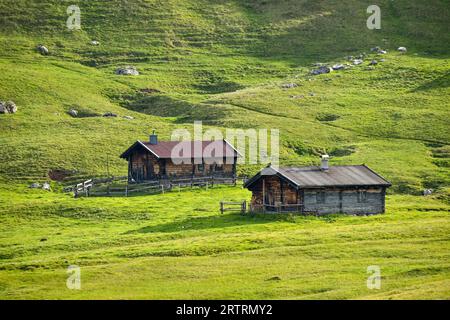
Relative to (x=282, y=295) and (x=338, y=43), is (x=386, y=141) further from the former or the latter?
(x=282, y=295)

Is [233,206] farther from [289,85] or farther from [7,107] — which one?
[289,85]

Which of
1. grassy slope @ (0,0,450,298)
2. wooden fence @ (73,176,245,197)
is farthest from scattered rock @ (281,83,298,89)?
wooden fence @ (73,176,245,197)

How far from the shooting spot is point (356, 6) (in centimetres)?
19312

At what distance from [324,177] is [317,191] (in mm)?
2073

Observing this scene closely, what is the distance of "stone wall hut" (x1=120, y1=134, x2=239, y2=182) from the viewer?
10431 cm

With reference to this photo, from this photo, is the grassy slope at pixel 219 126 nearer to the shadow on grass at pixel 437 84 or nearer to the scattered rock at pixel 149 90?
the shadow on grass at pixel 437 84

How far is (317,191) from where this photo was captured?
271 feet

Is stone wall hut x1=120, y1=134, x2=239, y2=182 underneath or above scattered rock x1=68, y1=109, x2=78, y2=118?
underneath

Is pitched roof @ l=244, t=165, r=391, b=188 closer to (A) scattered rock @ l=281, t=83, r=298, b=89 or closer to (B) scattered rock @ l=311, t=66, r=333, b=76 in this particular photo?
(A) scattered rock @ l=281, t=83, r=298, b=89

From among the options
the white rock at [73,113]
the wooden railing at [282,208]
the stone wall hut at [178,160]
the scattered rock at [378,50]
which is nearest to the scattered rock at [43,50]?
the white rock at [73,113]

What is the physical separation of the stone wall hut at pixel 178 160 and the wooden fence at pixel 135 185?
129 cm

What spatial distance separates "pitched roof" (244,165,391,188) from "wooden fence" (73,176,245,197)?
16.8 m
